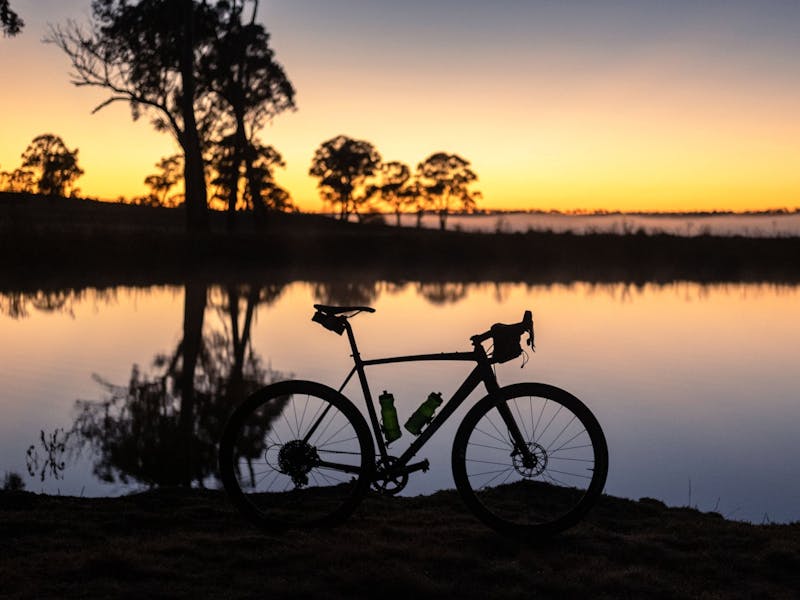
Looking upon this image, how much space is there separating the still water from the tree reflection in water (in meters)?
0.03

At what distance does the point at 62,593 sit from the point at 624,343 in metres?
14.0

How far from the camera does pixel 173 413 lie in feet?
30.7

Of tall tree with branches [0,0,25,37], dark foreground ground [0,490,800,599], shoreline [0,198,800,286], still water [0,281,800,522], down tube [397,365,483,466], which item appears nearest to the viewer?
dark foreground ground [0,490,800,599]

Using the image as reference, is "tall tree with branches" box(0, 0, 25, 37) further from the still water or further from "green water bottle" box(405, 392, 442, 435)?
"green water bottle" box(405, 392, 442, 435)

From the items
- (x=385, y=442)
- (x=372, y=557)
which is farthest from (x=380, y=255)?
(x=372, y=557)

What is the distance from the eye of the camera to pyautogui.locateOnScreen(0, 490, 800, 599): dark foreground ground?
153 inches

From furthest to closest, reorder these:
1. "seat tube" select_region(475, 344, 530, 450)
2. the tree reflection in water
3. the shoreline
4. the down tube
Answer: the shoreline < the tree reflection in water < the down tube < "seat tube" select_region(475, 344, 530, 450)

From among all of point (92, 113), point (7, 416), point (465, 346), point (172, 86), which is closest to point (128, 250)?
point (92, 113)

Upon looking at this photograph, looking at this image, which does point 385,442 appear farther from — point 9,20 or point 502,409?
point 9,20

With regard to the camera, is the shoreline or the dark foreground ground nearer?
the dark foreground ground

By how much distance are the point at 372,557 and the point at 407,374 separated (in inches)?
317

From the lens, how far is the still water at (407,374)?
7293 millimetres

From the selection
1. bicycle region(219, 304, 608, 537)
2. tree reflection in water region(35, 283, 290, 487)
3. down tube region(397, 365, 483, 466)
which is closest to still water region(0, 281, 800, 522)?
tree reflection in water region(35, 283, 290, 487)

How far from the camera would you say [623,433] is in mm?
9125
